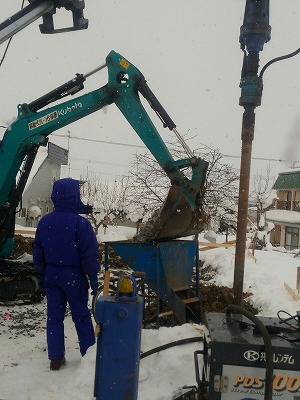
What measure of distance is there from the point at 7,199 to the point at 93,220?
18.3 m

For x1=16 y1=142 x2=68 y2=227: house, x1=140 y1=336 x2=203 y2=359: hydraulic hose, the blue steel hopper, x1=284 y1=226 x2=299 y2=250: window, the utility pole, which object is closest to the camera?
x1=140 y1=336 x2=203 y2=359: hydraulic hose

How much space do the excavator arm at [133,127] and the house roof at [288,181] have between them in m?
34.1

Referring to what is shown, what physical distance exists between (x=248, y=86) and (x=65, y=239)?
8.68 feet

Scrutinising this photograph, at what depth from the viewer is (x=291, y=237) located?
39500mm

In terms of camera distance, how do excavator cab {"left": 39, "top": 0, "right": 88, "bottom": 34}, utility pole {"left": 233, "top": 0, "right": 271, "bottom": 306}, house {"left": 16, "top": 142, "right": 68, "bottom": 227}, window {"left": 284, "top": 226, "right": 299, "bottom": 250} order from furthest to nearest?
1. window {"left": 284, "top": 226, "right": 299, "bottom": 250}
2. house {"left": 16, "top": 142, "right": 68, "bottom": 227}
3. excavator cab {"left": 39, "top": 0, "right": 88, "bottom": 34}
4. utility pole {"left": 233, "top": 0, "right": 271, "bottom": 306}

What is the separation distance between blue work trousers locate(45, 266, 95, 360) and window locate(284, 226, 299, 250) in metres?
35.9

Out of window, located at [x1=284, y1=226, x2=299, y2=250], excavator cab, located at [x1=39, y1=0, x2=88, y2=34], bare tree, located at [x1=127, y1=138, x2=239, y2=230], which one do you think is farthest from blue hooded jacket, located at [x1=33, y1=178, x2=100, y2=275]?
window, located at [x1=284, y1=226, x2=299, y2=250]

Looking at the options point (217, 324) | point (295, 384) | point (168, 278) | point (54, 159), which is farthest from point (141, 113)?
point (54, 159)

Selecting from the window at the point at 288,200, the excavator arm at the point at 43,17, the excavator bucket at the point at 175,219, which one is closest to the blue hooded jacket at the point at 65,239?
the excavator bucket at the point at 175,219

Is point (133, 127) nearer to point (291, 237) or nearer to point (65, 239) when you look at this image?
point (65, 239)

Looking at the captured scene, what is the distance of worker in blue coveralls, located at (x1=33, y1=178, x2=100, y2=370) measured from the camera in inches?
171

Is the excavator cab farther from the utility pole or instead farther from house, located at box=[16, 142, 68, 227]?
house, located at box=[16, 142, 68, 227]

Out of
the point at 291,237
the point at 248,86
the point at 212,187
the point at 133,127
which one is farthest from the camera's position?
the point at 291,237

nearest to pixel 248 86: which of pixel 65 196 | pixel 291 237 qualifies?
pixel 65 196
